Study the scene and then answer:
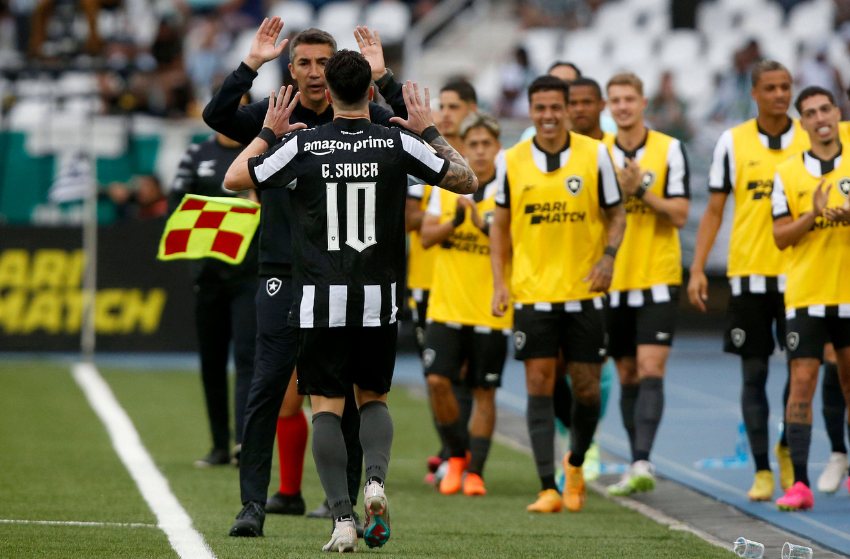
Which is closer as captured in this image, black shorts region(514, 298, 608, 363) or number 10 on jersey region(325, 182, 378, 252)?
number 10 on jersey region(325, 182, 378, 252)

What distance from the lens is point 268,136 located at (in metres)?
7.11

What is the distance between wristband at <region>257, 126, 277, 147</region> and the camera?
710cm

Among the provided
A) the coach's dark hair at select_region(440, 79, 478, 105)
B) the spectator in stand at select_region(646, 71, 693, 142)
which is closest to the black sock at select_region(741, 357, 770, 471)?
the coach's dark hair at select_region(440, 79, 478, 105)

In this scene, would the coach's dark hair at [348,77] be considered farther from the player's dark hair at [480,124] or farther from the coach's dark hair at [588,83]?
the coach's dark hair at [588,83]

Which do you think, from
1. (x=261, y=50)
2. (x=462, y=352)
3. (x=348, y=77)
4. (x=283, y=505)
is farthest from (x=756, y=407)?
(x=348, y=77)

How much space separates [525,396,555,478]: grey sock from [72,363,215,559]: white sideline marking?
202 cm

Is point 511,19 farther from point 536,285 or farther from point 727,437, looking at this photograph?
point 536,285

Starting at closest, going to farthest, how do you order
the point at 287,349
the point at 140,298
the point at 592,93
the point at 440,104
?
the point at 287,349 < the point at 592,93 < the point at 440,104 < the point at 140,298

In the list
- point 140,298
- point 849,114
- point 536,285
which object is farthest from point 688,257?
point 536,285

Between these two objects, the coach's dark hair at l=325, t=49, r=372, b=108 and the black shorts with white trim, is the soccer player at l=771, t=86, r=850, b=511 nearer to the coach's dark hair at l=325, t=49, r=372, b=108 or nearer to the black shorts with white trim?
the black shorts with white trim

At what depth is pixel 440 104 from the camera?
10875mm

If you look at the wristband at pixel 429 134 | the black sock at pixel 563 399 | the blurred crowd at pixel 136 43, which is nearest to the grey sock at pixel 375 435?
the wristband at pixel 429 134

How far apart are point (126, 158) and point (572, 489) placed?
1289cm

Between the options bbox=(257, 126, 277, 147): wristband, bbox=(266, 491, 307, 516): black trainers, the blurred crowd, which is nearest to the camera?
bbox=(257, 126, 277, 147): wristband
